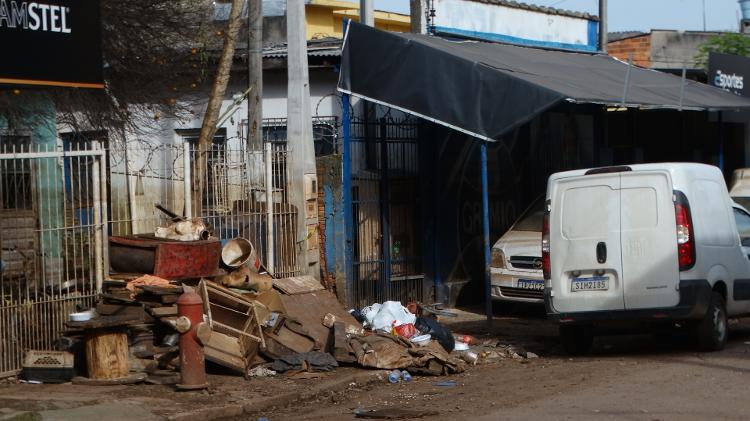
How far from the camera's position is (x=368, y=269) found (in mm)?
16688

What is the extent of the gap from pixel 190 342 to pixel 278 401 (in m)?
1.00

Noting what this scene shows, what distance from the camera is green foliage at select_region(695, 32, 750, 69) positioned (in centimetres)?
3347

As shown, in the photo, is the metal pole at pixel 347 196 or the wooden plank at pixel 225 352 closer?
the wooden plank at pixel 225 352

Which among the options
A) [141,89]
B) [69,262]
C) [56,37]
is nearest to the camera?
[56,37]

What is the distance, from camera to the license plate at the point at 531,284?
15.9 metres

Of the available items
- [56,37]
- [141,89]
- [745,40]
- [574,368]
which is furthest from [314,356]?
[745,40]

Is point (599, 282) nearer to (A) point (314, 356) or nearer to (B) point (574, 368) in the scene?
(B) point (574, 368)

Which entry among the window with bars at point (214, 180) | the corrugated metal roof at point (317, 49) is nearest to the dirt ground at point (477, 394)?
the window with bars at point (214, 180)

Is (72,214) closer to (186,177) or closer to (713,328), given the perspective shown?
(186,177)

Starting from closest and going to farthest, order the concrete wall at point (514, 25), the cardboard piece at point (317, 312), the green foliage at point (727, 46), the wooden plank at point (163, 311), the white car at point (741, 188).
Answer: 1. the wooden plank at point (163, 311)
2. the cardboard piece at point (317, 312)
3. the white car at point (741, 188)
4. the concrete wall at point (514, 25)
5. the green foliage at point (727, 46)

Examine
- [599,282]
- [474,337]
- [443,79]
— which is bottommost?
[474,337]

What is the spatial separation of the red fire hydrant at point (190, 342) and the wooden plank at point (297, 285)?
10.7ft

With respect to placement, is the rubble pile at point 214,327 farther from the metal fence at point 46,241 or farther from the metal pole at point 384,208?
the metal pole at point 384,208

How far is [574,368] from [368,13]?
851 cm
